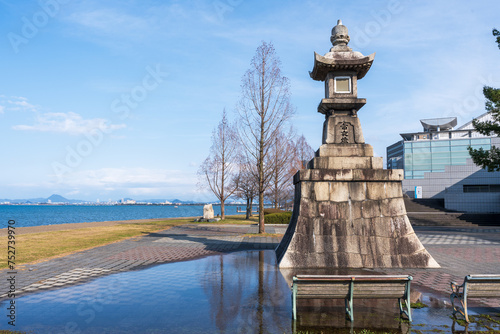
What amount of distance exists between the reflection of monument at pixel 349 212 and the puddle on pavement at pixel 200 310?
5.70 feet

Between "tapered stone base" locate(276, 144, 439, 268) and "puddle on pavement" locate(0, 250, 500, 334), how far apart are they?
1616 mm

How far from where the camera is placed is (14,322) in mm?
5523

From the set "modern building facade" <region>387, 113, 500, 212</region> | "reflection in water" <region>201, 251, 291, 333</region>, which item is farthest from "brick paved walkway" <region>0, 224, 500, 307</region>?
"modern building facade" <region>387, 113, 500, 212</region>

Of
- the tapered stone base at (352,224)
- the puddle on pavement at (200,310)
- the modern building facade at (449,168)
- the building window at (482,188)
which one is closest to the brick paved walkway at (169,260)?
the tapered stone base at (352,224)

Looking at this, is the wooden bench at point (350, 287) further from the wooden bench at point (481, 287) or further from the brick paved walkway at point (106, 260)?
the brick paved walkway at point (106, 260)

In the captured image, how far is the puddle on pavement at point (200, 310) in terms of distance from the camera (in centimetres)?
528

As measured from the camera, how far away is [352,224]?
1020cm

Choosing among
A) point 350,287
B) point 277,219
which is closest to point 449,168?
point 277,219

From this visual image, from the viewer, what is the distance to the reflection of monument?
988cm

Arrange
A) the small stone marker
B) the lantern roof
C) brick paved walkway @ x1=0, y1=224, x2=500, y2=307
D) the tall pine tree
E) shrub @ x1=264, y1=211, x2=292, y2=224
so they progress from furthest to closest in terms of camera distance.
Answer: the small stone marker < shrub @ x1=264, y1=211, x2=292, y2=224 < the tall pine tree < the lantern roof < brick paved walkway @ x1=0, y1=224, x2=500, y2=307

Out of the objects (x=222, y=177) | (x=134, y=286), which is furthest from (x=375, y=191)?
(x=222, y=177)

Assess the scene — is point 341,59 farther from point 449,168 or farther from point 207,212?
point 449,168

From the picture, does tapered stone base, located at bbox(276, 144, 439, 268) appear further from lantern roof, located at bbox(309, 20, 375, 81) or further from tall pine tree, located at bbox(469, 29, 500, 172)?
tall pine tree, located at bbox(469, 29, 500, 172)

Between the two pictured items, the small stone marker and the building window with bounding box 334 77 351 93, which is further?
the small stone marker
